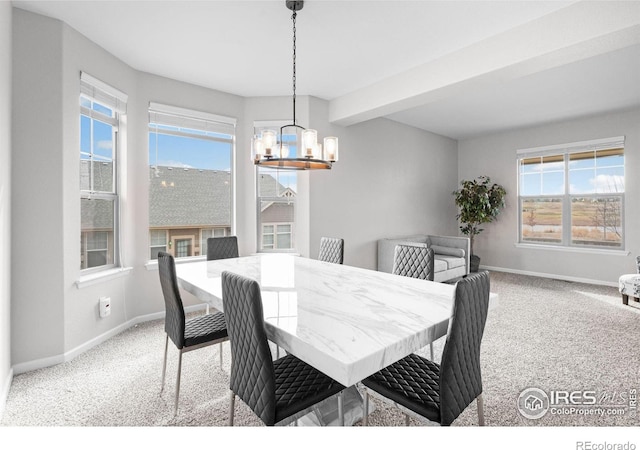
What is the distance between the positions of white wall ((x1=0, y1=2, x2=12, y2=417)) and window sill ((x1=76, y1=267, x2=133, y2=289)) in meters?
0.47

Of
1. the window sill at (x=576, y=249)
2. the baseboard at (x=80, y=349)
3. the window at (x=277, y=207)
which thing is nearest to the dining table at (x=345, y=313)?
the baseboard at (x=80, y=349)

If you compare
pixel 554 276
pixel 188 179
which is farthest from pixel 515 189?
pixel 188 179

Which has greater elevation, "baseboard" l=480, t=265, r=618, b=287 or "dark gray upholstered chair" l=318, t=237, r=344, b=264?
"dark gray upholstered chair" l=318, t=237, r=344, b=264

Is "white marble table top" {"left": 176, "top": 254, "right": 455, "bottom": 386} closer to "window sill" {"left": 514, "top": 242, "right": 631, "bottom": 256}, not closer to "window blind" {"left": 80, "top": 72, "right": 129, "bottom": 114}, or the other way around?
"window blind" {"left": 80, "top": 72, "right": 129, "bottom": 114}

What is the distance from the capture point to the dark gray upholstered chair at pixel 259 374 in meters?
1.22

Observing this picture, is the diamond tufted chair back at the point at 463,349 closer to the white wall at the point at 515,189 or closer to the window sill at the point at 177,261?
the window sill at the point at 177,261

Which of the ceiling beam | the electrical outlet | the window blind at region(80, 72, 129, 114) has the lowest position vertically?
the electrical outlet

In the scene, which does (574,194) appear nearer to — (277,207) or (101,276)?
(277,207)

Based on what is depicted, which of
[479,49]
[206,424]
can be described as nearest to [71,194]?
[206,424]

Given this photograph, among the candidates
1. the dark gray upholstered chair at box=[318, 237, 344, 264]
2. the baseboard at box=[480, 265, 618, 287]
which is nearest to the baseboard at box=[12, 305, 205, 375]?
the dark gray upholstered chair at box=[318, 237, 344, 264]

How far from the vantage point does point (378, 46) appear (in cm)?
288

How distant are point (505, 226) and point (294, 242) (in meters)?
4.37

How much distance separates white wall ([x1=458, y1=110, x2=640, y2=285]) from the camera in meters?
4.77
